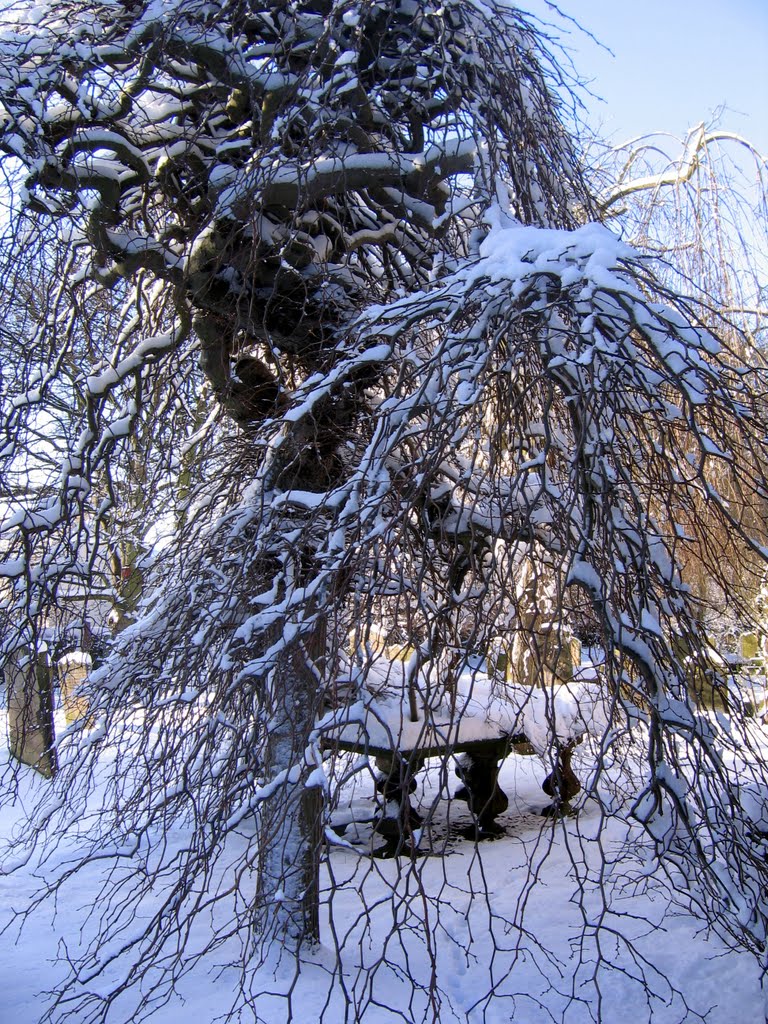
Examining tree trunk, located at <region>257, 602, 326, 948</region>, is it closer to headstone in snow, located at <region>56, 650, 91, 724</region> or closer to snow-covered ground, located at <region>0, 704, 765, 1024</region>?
snow-covered ground, located at <region>0, 704, 765, 1024</region>

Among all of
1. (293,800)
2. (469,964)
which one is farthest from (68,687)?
(293,800)

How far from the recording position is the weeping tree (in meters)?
2.07

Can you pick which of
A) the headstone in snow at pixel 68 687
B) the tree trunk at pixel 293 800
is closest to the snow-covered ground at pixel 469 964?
the tree trunk at pixel 293 800

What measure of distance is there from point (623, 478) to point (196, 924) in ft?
13.8

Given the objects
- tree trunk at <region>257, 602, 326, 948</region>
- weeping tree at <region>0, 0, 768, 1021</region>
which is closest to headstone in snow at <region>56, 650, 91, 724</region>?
weeping tree at <region>0, 0, 768, 1021</region>

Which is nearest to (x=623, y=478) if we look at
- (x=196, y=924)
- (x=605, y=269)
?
(x=605, y=269)

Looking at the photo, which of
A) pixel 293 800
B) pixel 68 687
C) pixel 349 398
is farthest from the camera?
pixel 68 687

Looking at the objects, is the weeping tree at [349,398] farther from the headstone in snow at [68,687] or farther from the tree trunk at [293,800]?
the headstone in snow at [68,687]

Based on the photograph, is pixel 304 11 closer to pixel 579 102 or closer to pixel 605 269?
pixel 579 102

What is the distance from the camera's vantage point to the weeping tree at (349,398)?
2072 millimetres

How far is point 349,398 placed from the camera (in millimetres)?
3779

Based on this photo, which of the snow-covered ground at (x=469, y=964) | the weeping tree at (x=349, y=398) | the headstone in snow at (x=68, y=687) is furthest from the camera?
the headstone in snow at (x=68, y=687)

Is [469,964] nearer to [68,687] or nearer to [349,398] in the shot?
[349,398]

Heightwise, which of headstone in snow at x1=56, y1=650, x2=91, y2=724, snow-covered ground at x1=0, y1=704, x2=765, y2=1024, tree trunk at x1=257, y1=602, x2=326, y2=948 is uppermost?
headstone in snow at x1=56, y1=650, x2=91, y2=724
